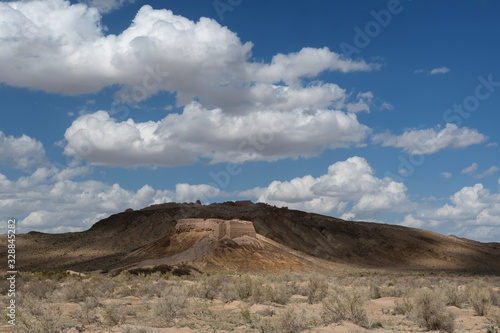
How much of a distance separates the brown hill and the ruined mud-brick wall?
1.47 m

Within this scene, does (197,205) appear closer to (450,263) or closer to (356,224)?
(356,224)

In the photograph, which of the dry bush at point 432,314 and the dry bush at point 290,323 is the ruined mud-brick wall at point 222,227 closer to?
the dry bush at point 432,314

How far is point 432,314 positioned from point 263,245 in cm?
5492

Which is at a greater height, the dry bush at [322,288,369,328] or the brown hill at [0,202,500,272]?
the brown hill at [0,202,500,272]

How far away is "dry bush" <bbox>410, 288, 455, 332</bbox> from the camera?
611 inches

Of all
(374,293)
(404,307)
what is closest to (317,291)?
(374,293)

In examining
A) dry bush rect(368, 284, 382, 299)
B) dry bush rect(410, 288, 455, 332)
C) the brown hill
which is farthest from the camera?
the brown hill

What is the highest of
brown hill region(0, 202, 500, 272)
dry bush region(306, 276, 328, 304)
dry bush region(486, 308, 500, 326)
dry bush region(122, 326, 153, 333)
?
brown hill region(0, 202, 500, 272)

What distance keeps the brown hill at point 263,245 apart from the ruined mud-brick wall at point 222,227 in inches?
57.9

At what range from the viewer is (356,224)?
107688 millimetres

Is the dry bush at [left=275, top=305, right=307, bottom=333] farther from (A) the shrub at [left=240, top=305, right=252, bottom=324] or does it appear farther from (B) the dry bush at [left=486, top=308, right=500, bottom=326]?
(B) the dry bush at [left=486, top=308, right=500, bottom=326]

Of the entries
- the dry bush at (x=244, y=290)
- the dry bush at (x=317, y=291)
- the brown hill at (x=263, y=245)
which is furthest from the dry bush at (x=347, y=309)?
the brown hill at (x=263, y=245)

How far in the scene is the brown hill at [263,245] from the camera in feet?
223

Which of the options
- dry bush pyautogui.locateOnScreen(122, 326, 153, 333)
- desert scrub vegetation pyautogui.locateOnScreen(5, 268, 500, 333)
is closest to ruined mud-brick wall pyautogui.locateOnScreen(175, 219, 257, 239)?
desert scrub vegetation pyautogui.locateOnScreen(5, 268, 500, 333)
